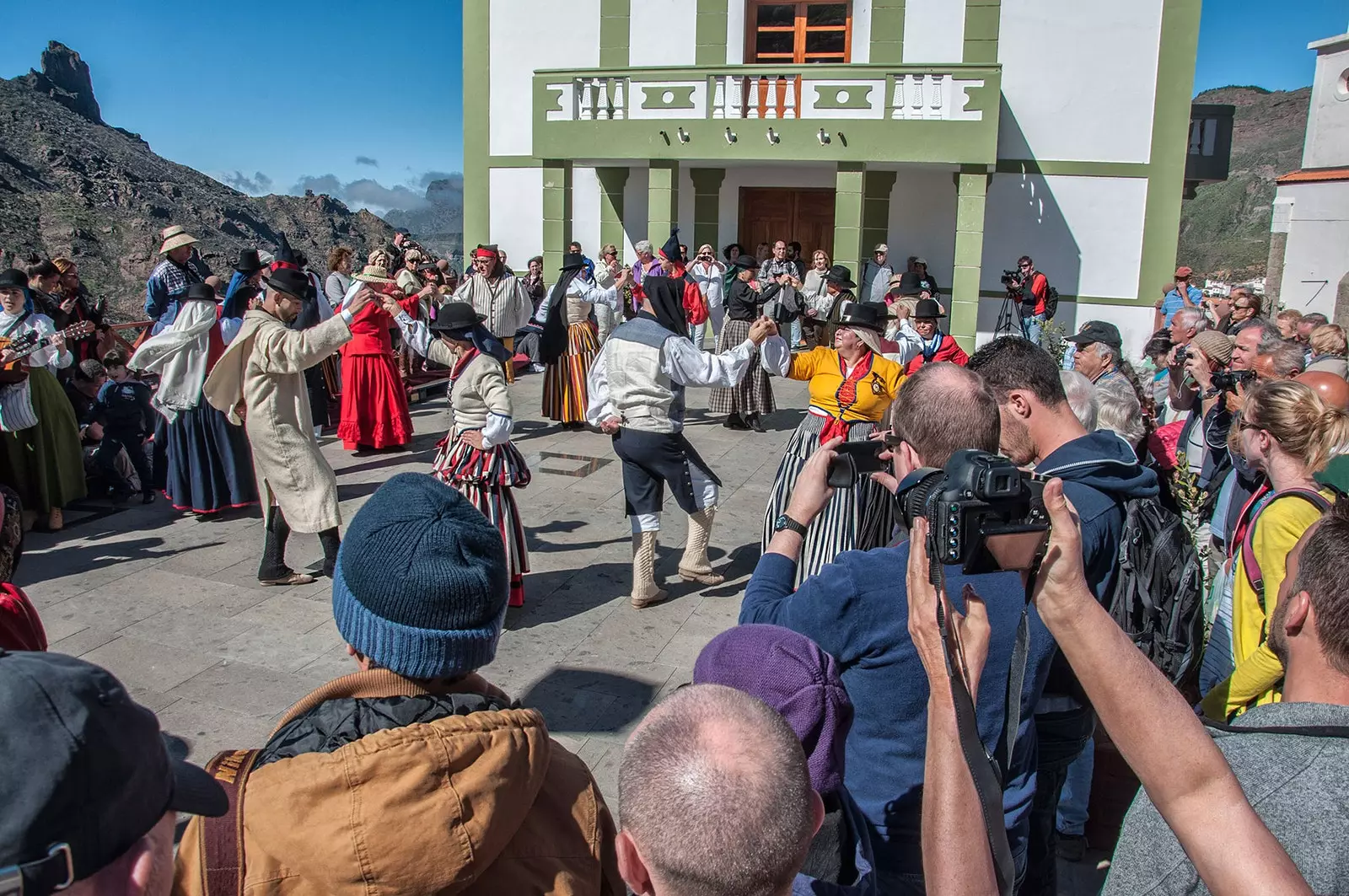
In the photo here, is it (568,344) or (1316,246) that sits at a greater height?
(1316,246)

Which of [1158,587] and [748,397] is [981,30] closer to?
[748,397]

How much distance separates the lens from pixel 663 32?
660 inches

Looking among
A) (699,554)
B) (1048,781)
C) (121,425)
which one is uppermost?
(121,425)

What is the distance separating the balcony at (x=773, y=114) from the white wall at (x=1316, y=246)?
1151 cm

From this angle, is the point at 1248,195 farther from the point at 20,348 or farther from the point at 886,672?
the point at 886,672

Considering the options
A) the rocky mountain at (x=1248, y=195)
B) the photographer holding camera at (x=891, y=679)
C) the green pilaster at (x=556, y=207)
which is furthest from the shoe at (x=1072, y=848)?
the rocky mountain at (x=1248, y=195)

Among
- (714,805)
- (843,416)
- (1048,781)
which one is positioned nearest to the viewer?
(714,805)

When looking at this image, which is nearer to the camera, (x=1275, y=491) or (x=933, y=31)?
(x=1275, y=491)

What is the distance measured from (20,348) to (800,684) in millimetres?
5875

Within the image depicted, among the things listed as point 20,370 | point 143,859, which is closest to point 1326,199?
point 20,370

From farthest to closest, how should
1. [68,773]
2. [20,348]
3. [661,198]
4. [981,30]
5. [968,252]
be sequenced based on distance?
[661,198], [981,30], [968,252], [20,348], [68,773]

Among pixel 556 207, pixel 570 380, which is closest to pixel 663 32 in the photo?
pixel 556 207

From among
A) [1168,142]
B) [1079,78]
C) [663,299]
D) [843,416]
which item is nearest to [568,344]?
[663,299]

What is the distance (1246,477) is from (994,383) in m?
1.33
